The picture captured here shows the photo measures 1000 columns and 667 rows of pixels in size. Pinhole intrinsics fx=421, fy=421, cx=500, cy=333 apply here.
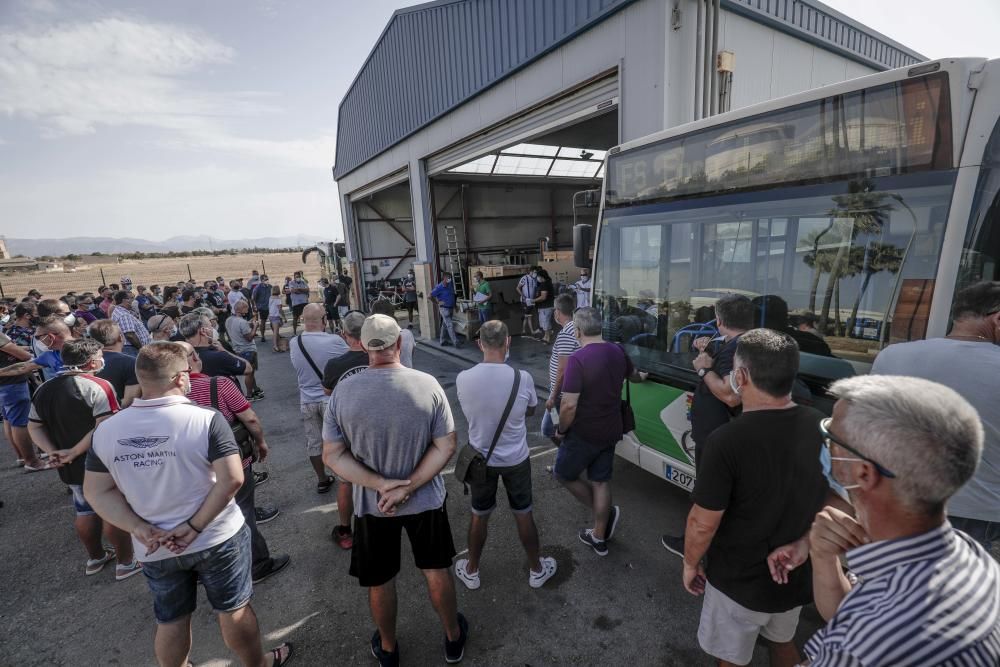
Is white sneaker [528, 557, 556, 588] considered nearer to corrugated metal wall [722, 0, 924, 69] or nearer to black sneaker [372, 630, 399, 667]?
black sneaker [372, 630, 399, 667]

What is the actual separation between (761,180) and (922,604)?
2.84 m

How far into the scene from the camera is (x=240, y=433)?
3.08m

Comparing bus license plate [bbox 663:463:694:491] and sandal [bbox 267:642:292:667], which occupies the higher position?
bus license plate [bbox 663:463:694:491]

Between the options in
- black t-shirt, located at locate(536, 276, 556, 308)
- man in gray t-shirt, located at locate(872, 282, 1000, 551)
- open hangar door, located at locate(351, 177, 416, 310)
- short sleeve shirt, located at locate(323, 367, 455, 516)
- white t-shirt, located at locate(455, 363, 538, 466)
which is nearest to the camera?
man in gray t-shirt, located at locate(872, 282, 1000, 551)

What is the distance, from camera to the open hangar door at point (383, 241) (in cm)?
1605

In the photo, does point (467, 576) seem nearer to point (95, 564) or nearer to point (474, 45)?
point (95, 564)

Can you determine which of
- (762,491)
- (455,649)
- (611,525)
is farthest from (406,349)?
(762,491)

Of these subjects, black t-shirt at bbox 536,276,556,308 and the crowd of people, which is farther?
black t-shirt at bbox 536,276,556,308

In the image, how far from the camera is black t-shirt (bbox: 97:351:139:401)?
3.56m

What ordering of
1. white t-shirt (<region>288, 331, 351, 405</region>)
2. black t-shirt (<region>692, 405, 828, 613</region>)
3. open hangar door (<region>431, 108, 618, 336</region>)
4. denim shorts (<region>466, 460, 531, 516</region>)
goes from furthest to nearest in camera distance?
open hangar door (<region>431, 108, 618, 336</region>), white t-shirt (<region>288, 331, 351, 405</region>), denim shorts (<region>466, 460, 531, 516</region>), black t-shirt (<region>692, 405, 828, 613</region>)

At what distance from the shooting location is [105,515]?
203cm

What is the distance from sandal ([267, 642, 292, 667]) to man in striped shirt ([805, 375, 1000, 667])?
111 inches

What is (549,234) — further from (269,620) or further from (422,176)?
(269,620)

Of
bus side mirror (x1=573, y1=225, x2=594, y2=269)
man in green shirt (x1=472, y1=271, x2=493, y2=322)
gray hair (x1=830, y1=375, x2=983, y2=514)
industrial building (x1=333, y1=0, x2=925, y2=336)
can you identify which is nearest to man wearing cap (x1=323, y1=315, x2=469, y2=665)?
gray hair (x1=830, y1=375, x2=983, y2=514)
